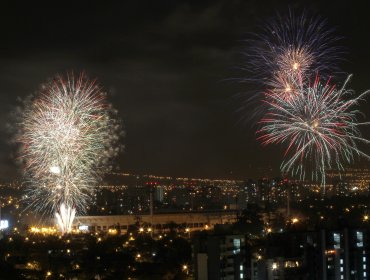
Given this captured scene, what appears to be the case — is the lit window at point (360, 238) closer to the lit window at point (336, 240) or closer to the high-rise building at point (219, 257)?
the lit window at point (336, 240)

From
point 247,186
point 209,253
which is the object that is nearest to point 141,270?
point 209,253

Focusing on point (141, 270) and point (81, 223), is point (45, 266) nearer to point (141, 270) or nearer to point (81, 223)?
point (141, 270)

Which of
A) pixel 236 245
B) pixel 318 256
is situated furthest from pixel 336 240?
pixel 236 245

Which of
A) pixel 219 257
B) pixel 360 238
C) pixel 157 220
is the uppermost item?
pixel 360 238

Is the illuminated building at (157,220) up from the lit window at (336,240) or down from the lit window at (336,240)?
down

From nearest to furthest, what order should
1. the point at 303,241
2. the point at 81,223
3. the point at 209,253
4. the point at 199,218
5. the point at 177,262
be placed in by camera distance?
1. the point at 209,253
2. the point at 303,241
3. the point at 177,262
4. the point at 81,223
5. the point at 199,218

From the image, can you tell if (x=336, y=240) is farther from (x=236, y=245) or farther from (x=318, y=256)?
(x=236, y=245)

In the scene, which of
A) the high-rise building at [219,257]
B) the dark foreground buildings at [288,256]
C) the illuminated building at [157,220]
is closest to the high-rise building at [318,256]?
the dark foreground buildings at [288,256]

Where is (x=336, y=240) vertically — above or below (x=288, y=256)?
above

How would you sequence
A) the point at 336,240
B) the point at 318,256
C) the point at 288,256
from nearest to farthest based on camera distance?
the point at 288,256 → the point at 318,256 → the point at 336,240

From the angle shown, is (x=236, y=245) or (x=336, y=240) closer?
(x=236, y=245)

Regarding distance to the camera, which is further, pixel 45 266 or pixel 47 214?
pixel 47 214
